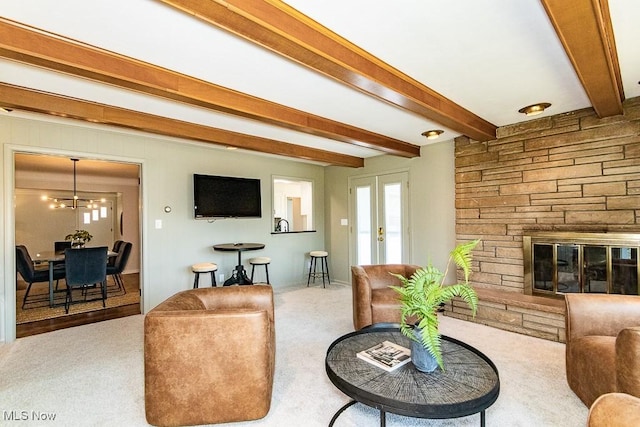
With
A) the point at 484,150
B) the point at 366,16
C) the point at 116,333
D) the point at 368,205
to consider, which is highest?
the point at 366,16

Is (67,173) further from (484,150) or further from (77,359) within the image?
(484,150)

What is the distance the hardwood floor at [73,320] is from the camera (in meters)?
3.65

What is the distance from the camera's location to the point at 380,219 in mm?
5613

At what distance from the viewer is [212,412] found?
73.7 inches

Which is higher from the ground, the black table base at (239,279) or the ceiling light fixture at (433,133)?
the ceiling light fixture at (433,133)

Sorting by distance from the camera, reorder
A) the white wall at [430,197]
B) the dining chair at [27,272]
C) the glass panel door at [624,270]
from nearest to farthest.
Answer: the glass panel door at [624,270]
the dining chair at [27,272]
the white wall at [430,197]

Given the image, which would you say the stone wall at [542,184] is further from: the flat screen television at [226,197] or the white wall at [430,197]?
the flat screen television at [226,197]

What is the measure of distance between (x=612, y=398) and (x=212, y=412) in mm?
1865

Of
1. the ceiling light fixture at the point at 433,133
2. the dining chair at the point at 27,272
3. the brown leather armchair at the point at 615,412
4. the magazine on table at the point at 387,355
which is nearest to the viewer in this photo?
the brown leather armchair at the point at 615,412

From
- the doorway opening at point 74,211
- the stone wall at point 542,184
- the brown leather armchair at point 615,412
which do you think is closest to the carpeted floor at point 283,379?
the brown leather armchair at point 615,412

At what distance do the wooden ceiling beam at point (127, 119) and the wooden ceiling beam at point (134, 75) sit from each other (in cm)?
95

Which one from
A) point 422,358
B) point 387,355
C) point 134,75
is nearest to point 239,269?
point 134,75

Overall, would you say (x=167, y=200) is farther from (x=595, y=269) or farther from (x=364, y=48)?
(x=595, y=269)

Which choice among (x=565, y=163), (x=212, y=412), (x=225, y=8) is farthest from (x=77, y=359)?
(x=565, y=163)
